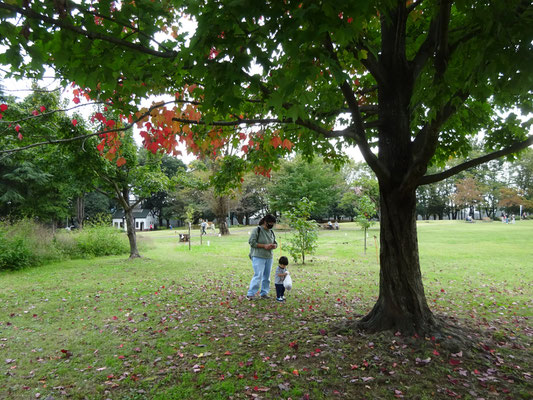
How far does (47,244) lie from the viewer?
1435 centimetres

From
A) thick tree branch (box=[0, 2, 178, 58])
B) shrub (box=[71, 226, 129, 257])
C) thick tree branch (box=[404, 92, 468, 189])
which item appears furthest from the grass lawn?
shrub (box=[71, 226, 129, 257])

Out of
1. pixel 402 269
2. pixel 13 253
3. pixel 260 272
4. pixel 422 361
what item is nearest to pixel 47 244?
pixel 13 253

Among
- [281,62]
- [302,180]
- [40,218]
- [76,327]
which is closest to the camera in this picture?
[281,62]

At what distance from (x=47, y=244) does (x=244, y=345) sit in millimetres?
13744

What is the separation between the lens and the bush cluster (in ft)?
39.3

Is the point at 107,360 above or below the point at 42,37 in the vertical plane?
below

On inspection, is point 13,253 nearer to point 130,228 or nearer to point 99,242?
point 130,228

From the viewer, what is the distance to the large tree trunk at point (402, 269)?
14.1ft

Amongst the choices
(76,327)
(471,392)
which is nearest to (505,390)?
(471,392)

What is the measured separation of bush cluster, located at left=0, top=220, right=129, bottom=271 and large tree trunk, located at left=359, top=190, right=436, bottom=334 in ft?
43.1

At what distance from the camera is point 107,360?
13.4ft

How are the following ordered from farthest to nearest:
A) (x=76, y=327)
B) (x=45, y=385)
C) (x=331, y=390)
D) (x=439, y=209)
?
(x=439, y=209)
(x=76, y=327)
(x=45, y=385)
(x=331, y=390)

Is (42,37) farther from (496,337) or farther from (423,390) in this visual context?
(496,337)

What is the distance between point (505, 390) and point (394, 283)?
1554 millimetres
